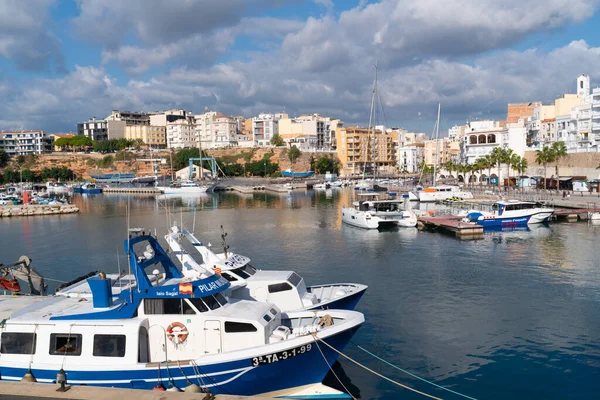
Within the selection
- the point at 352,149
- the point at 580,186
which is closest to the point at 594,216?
the point at 580,186

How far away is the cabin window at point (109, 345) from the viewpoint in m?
14.2

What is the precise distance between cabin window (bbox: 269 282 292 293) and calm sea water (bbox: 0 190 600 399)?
136 inches

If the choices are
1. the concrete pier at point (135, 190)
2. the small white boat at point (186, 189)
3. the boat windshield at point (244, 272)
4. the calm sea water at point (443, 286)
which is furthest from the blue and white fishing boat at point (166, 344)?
the concrete pier at point (135, 190)

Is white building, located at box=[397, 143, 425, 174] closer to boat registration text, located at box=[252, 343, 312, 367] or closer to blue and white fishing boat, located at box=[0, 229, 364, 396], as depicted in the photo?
blue and white fishing boat, located at box=[0, 229, 364, 396]

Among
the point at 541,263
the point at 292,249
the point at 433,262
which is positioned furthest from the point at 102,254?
the point at 541,263

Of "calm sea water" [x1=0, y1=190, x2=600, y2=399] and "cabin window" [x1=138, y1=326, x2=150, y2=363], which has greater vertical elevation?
"cabin window" [x1=138, y1=326, x2=150, y2=363]

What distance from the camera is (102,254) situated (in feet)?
132

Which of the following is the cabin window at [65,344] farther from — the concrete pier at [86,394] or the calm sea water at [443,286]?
the calm sea water at [443,286]

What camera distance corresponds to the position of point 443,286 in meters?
28.4

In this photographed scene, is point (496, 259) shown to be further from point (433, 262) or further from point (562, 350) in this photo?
point (562, 350)

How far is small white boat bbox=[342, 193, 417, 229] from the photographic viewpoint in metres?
52.4

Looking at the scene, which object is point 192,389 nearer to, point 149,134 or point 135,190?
point 135,190

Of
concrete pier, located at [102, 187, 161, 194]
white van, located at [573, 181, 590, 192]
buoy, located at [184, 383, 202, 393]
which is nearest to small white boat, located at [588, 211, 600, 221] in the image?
white van, located at [573, 181, 590, 192]

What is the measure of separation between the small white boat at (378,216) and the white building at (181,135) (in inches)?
5399
